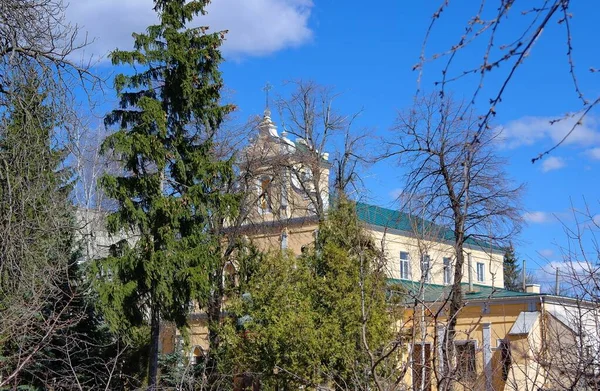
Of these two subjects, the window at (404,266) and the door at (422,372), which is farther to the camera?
the window at (404,266)

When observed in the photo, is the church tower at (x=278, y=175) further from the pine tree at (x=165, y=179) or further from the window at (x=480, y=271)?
the window at (x=480, y=271)

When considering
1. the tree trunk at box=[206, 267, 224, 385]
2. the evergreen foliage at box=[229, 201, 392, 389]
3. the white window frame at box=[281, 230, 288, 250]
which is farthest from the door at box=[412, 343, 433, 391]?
the white window frame at box=[281, 230, 288, 250]

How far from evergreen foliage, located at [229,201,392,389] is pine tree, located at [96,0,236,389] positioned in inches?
85.4

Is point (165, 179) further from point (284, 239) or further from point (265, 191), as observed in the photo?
point (284, 239)

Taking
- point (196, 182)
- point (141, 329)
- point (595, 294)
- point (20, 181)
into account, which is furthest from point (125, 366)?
point (595, 294)

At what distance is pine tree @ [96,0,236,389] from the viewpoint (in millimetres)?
21859

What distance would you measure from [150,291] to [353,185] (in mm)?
11812

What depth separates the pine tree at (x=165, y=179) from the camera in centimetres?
2186

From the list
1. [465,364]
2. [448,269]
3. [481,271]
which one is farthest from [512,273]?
[465,364]

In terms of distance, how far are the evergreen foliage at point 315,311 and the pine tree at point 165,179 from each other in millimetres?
2169

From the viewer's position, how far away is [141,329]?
76.9 feet

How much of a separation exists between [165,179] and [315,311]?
671 cm

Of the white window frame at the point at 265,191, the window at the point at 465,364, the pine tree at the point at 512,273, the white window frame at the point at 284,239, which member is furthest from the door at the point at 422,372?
the pine tree at the point at 512,273

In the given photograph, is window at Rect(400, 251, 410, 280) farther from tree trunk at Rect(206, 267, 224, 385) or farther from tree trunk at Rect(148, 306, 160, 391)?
tree trunk at Rect(148, 306, 160, 391)
